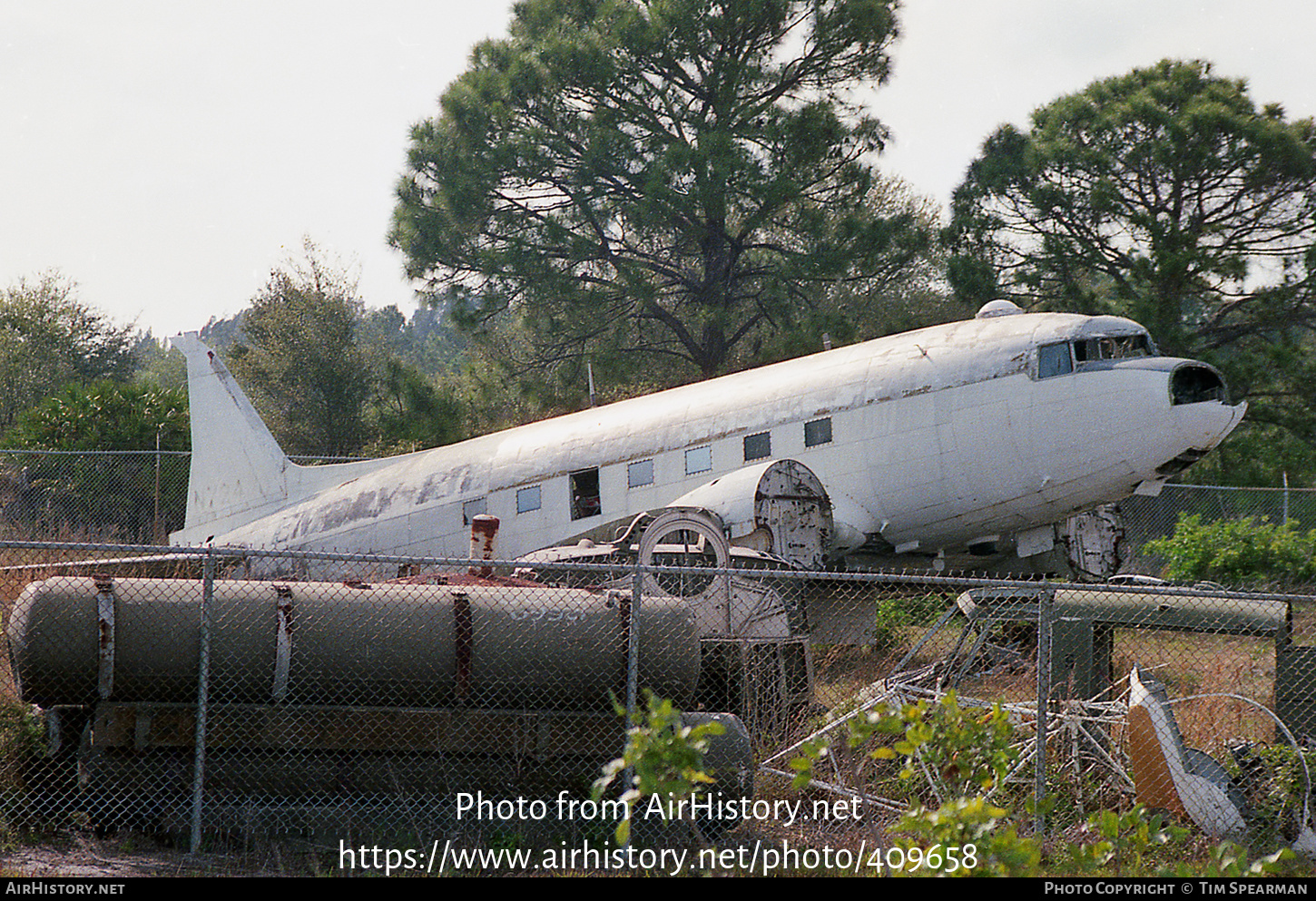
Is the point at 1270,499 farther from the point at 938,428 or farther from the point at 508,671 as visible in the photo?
the point at 508,671

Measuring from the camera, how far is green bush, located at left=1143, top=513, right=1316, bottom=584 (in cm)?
1900

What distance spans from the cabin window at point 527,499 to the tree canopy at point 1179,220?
1723 centimetres

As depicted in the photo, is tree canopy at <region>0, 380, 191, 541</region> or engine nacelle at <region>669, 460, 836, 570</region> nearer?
engine nacelle at <region>669, 460, 836, 570</region>

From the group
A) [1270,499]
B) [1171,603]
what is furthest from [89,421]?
[1270,499]

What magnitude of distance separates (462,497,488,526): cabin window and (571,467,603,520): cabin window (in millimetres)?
1448

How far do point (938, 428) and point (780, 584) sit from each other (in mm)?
3857

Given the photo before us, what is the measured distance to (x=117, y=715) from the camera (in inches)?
312

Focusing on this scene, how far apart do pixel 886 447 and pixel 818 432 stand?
0.96m

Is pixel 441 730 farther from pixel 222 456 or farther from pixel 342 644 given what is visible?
pixel 222 456

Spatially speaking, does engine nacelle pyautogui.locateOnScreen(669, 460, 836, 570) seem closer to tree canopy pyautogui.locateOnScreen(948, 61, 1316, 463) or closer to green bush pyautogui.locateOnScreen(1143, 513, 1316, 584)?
green bush pyautogui.locateOnScreen(1143, 513, 1316, 584)

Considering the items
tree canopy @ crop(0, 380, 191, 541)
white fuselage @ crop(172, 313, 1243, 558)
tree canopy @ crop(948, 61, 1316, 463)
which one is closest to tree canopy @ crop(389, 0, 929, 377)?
A: tree canopy @ crop(948, 61, 1316, 463)

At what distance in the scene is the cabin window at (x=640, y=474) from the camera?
16234 mm

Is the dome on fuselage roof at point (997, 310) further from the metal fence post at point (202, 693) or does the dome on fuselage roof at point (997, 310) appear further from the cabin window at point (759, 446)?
the metal fence post at point (202, 693)

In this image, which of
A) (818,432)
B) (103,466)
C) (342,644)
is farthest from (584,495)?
(103,466)
